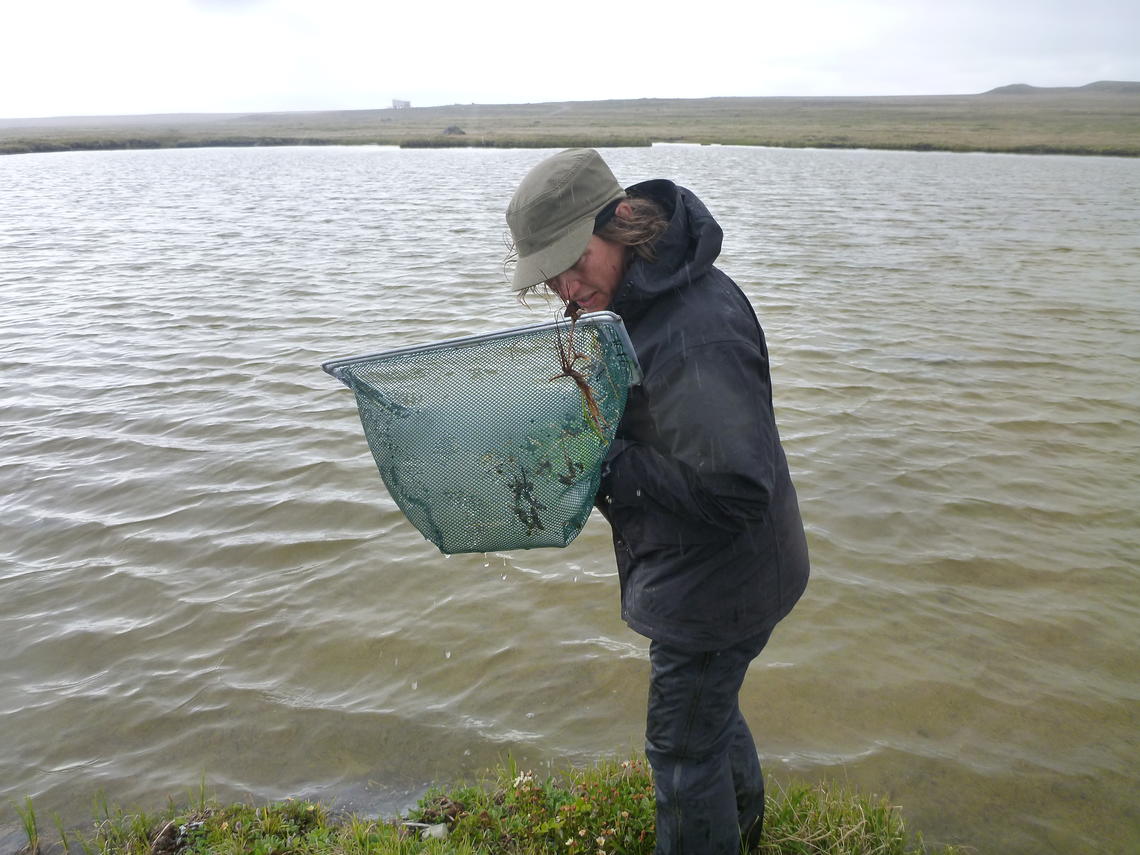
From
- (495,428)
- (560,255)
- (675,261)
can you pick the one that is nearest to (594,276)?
(560,255)

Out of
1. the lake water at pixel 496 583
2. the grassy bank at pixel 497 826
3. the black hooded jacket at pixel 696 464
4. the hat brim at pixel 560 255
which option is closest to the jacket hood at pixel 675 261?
the black hooded jacket at pixel 696 464

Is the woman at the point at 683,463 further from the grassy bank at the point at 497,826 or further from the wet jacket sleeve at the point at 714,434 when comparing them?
the grassy bank at the point at 497,826

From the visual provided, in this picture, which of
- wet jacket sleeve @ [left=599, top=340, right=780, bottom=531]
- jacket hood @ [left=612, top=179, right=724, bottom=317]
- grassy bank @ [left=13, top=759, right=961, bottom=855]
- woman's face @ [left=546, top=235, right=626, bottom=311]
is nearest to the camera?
wet jacket sleeve @ [left=599, top=340, right=780, bottom=531]

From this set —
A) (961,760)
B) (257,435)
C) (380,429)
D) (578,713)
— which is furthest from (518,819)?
(257,435)

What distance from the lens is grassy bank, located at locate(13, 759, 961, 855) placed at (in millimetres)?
3596

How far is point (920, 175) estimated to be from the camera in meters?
37.5

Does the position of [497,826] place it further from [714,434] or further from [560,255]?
[560,255]

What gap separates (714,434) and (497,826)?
2270 millimetres

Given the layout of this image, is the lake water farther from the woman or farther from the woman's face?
the woman's face

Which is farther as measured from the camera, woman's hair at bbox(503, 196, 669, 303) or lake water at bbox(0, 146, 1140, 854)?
lake water at bbox(0, 146, 1140, 854)

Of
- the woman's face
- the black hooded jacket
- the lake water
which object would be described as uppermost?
the woman's face

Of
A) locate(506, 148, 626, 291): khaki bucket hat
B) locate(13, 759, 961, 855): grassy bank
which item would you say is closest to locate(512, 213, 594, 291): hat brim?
locate(506, 148, 626, 291): khaki bucket hat

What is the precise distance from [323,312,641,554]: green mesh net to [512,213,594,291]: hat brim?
161 mm

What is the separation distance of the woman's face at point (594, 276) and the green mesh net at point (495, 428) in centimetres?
11
